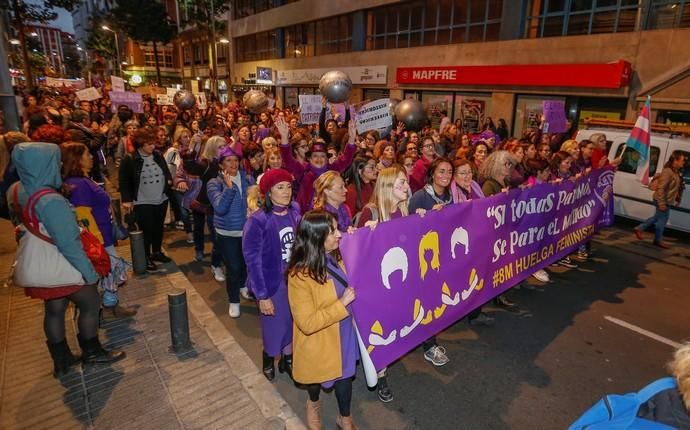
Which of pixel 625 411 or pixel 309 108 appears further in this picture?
pixel 309 108

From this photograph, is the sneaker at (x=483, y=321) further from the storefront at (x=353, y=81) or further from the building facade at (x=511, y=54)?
the storefront at (x=353, y=81)

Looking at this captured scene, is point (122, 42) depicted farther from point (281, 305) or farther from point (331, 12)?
point (281, 305)

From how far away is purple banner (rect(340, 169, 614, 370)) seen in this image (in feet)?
10.5

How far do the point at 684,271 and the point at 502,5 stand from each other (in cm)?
1335

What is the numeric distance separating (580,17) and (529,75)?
93.3 inches

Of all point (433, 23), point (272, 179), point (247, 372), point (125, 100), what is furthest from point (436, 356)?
point (433, 23)

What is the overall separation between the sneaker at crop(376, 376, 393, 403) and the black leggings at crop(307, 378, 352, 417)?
68 cm

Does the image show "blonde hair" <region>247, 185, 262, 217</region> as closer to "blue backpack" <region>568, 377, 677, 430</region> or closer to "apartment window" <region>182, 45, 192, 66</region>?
"blue backpack" <region>568, 377, 677, 430</region>

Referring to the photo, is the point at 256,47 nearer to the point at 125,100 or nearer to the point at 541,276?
the point at 125,100

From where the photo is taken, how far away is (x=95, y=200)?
171 inches

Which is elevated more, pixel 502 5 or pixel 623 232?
pixel 502 5

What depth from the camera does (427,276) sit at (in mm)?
3666

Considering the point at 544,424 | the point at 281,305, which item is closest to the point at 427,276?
the point at 281,305

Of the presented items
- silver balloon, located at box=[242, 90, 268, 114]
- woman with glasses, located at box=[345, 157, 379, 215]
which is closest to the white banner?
silver balloon, located at box=[242, 90, 268, 114]
